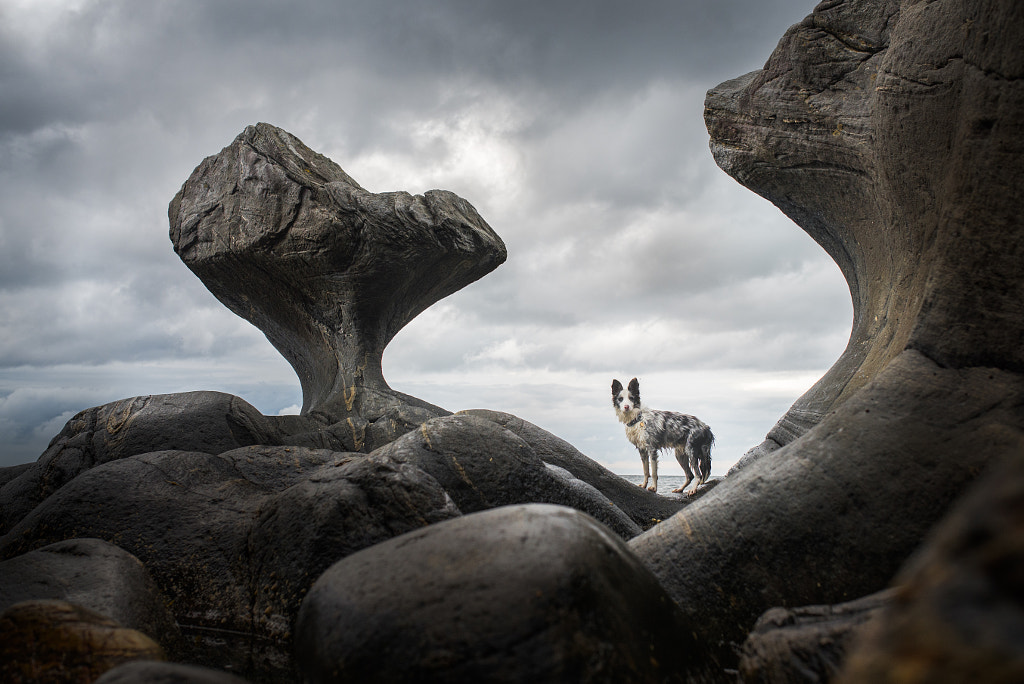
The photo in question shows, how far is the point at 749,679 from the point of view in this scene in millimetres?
2014

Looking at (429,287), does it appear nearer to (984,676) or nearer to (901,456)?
(901,456)

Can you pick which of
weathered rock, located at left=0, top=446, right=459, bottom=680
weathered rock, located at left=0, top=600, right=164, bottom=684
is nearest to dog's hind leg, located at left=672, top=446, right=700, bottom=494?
weathered rock, located at left=0, top=446, right=459, bottom=680

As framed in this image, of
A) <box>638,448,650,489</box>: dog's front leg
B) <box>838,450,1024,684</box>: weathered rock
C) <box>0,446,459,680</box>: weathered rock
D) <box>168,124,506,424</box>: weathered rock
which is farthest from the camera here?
<box>638,448,650,489</box>: dog's front leg

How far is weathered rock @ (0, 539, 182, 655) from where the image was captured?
2.92 metres

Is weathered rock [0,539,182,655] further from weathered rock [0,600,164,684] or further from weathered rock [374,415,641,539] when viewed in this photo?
weathered rock [374,415,641,539]

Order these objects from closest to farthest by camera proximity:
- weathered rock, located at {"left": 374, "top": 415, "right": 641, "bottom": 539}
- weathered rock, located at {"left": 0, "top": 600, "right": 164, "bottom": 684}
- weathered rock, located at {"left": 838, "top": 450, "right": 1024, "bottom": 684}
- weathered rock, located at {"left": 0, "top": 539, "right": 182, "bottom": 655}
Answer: weathered rock, located at {"left": 838, "top": 450, "right": 1024, "bottom": 684}
weathered rock, located at {"left": 0, "top": 600, "right": 164, "bottom": 684}
weathered rock, located at {"left": 0, "top": 539, "right": 182, "bottom": 655}
weathered rock, located at {"left": 374, "top": 415, "right": 641, "bottom": 539}

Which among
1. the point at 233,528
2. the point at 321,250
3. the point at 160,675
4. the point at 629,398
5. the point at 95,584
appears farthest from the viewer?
the point at 629,398

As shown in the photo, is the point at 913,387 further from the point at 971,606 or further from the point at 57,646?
the point at 57,646

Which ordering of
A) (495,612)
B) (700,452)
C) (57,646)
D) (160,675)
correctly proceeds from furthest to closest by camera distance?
(700,452), (57,646), (495,612), (160,675)

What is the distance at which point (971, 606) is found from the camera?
635mm

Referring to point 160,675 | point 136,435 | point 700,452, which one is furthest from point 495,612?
point 700,452

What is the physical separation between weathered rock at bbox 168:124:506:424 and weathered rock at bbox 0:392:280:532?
8.28 feet

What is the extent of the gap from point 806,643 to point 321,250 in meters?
8.34

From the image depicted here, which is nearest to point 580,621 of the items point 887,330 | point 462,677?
point 462,677
